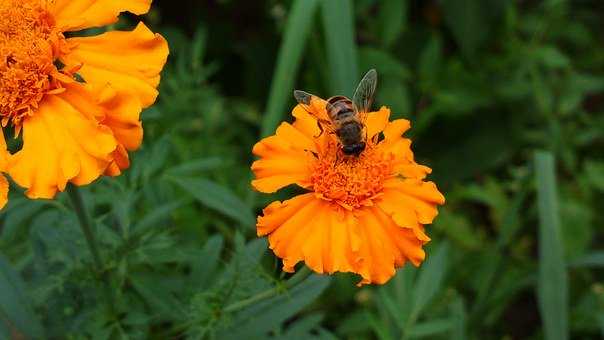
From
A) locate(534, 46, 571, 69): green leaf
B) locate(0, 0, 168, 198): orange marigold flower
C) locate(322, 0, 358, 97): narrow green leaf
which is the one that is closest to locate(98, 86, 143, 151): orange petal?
locate(0, 0, 168, 198): orange marigold flower

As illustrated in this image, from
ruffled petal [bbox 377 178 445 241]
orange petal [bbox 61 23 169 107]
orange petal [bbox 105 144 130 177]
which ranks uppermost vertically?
orange petal [bbox 61 23 169 107]

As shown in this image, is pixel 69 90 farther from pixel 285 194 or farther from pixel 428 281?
pixel 285 194

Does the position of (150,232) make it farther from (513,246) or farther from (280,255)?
(513,246)

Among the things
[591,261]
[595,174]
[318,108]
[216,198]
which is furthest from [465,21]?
[318,108]

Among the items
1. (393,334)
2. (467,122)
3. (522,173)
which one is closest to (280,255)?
(393,334)

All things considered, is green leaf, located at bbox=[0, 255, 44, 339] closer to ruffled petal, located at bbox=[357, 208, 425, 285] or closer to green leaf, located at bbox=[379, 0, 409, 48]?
ruffled petal, located at bbox=[357, 208, 425, 285]

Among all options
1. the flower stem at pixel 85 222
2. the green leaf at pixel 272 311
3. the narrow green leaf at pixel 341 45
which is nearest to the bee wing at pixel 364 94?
the green leaf at pixel 272 311
